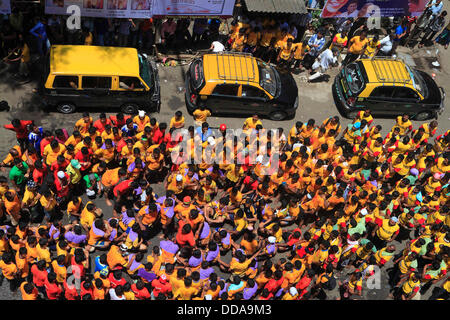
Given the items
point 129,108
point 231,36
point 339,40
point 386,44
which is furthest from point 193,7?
point 386,44

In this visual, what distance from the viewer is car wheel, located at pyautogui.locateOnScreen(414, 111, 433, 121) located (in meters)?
15.4

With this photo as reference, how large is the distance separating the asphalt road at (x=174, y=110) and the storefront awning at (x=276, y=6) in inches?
99.1

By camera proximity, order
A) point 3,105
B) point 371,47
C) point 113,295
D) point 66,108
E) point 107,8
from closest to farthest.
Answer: point 113,295, point 3,105, point 66,108, point 107,8, point 371,47

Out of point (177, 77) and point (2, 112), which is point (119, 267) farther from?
point (177, 77)

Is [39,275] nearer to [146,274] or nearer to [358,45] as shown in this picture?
[146,274]

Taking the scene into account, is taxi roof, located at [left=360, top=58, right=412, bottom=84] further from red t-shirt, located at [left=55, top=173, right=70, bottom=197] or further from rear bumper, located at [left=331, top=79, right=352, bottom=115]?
red t-shirt, located at [left=55, top=173, right=70, bottom=197]

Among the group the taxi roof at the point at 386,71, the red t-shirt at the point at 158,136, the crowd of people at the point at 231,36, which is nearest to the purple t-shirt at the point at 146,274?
the red t-shirt at the point at 158,136

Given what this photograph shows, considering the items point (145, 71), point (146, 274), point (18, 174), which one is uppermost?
point (145, 71)

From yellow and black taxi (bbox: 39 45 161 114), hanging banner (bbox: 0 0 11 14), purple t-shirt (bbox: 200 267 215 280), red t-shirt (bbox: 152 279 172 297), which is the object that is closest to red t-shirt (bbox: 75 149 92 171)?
yellow and black taxi (bbox: 39 45 161 114)

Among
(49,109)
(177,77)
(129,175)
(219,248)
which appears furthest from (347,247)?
(49,109)

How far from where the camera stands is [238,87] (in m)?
13.4

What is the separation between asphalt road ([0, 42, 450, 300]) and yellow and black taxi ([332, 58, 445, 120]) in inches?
24.1

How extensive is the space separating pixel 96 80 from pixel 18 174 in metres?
3.57

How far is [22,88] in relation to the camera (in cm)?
1375
